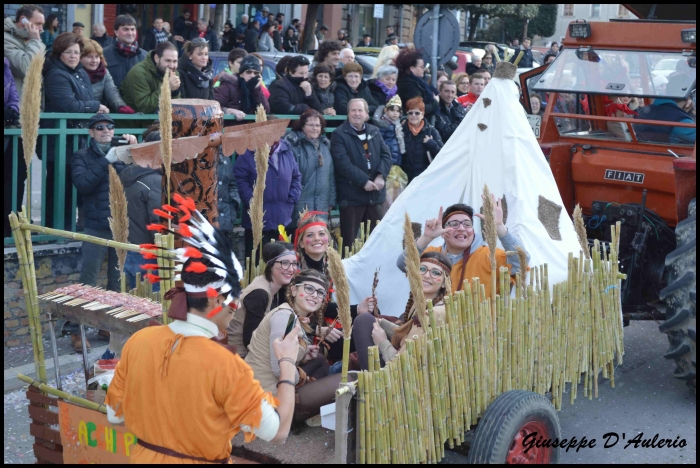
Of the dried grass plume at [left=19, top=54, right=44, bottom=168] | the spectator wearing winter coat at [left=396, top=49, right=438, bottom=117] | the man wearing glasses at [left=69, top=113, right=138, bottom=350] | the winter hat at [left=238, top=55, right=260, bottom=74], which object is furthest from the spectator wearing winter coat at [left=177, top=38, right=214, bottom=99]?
the dried grass plume at [left=19, top=54, right=44, bottom=168]

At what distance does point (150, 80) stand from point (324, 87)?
207 centimetres

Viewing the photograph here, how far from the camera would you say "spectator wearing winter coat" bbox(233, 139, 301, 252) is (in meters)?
7.91

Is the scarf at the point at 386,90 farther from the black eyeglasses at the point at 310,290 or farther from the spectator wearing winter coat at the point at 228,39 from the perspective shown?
the spectator wearing winter coat at the point at 228,39

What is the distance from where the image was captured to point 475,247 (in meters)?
6.34

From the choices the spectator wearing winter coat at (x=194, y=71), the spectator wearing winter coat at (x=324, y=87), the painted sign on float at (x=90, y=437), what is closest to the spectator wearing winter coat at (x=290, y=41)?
the spectator wearing winter coat at (x=324, y=87)

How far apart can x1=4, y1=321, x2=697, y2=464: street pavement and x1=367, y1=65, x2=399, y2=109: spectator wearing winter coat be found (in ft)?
14.5

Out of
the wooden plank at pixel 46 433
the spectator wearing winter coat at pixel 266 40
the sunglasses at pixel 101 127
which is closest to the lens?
the wooden plank at pixel 46 433

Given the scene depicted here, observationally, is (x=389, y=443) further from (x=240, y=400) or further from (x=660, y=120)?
(x=660, y=120)

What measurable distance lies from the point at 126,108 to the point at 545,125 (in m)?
3.83

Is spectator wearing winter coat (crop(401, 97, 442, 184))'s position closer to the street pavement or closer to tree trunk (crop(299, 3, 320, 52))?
the street pavement

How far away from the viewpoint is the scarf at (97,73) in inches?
335

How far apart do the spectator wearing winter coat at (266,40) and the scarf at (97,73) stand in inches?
540

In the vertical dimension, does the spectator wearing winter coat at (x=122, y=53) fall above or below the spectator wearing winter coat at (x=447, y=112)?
above

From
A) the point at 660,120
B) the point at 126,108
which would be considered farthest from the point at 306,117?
the point at 660,120
